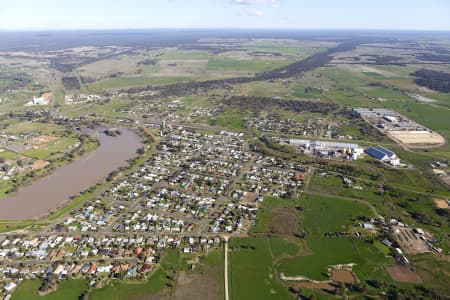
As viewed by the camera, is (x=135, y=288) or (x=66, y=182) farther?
(x=66, y=182)

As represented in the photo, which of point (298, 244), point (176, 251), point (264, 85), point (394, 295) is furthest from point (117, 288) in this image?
point (264, 85)

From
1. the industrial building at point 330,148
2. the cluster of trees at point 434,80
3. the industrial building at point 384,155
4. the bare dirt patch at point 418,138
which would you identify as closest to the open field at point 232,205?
the bare dirt patch at point 418,138

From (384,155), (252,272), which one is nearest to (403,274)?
(252,272)

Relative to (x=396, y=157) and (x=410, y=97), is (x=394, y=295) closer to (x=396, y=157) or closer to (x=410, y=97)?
(x=396, y=157)

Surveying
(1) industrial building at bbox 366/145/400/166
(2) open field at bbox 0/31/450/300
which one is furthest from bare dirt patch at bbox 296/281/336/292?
(1) industrial building at bbox 366/145/400/166

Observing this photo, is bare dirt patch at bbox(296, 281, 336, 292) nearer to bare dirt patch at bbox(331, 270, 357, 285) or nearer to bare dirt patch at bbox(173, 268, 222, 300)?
bare dirt patch at bbox(331, 270, 357, 285)

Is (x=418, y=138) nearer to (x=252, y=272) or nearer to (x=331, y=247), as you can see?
(x=331, y=247)

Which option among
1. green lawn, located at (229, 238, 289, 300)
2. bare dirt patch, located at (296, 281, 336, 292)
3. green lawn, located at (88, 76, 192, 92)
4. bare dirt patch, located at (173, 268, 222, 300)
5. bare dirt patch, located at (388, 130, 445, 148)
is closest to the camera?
bare dirt patch, located at (173, 268, 222, 300)
